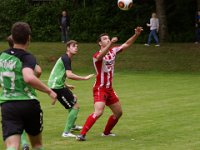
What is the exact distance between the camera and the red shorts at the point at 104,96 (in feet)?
35.8

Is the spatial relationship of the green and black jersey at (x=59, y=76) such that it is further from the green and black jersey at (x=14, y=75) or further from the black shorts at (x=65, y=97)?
the green and black jersey at (x=14, y=75)

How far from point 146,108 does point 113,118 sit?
4.49 metres

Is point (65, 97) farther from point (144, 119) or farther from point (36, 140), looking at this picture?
point (36, 140)

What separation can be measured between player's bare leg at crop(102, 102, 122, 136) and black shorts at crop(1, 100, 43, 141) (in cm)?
390

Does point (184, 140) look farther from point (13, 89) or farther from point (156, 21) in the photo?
point (156, 21)

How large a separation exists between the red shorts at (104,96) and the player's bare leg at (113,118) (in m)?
0.13

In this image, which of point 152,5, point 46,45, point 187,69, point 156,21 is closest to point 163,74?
point 187,69

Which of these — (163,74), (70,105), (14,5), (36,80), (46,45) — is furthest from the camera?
(14,5)

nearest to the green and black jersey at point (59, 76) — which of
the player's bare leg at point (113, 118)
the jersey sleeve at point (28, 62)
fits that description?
the player's bare leg at point (113, 118)

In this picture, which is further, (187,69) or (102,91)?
(187,69)

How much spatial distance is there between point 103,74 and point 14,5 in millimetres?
35899

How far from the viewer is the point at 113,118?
11.3 meters

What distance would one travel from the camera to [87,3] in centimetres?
4553

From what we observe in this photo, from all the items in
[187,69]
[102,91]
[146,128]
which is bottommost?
[187,69]
